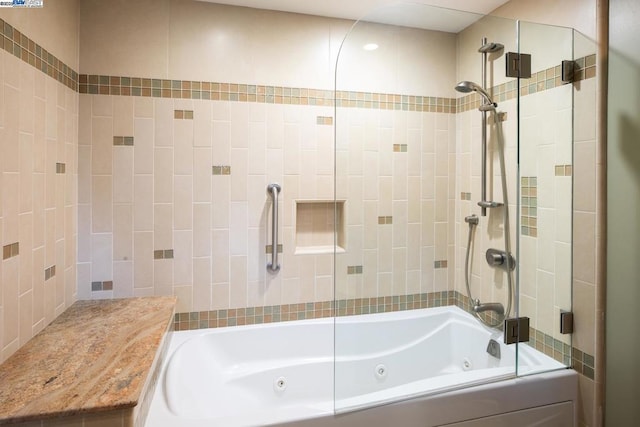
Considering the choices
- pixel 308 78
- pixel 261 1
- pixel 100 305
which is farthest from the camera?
pixel 308 78

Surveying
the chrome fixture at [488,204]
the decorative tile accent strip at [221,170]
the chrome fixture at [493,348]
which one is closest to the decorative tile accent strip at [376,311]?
the chrome fixture at [493,348]

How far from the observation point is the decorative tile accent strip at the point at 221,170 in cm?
214

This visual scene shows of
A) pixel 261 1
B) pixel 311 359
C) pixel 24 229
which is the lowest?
pixel 311 359

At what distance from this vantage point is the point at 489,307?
174 centimetres

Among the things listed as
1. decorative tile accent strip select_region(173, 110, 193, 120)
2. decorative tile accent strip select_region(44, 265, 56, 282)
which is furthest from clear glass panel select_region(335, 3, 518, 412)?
decorative tile accent strip select_region(44, 265, 56, 282)

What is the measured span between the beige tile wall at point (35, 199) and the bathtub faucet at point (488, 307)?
202 cm

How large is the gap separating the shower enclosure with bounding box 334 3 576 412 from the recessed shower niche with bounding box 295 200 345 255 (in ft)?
2.08

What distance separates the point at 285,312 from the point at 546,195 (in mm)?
1629

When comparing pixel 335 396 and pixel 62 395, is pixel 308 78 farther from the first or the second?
pixel 62 395

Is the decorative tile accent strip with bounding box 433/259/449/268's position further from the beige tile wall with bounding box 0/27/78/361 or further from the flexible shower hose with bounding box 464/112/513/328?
the beige tile wall with bounding box 0/27/78/361

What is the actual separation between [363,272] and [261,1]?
1.70m

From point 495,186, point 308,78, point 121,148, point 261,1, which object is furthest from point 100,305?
point 495,186

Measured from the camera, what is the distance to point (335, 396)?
1403 mm

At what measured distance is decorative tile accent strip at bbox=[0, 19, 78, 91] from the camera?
1.33 meters
